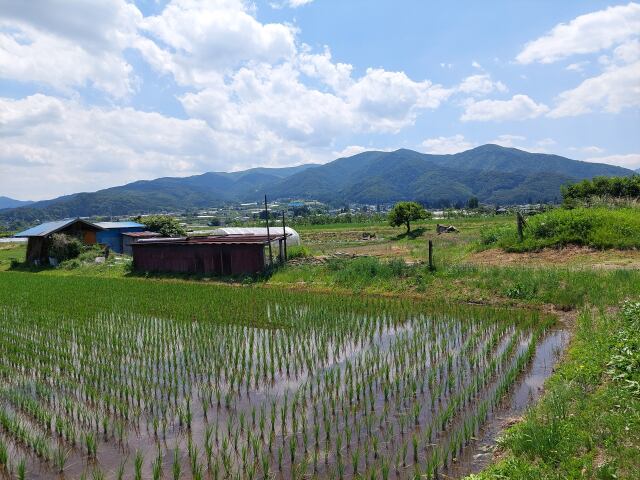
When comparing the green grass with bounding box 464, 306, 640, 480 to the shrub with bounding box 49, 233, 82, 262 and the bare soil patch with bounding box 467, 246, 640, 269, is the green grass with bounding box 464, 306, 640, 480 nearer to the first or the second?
the bare soil patch with bounding box 467, 246, 640, 269

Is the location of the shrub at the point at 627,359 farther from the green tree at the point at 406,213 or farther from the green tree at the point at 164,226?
the green tree at the point at 164,226

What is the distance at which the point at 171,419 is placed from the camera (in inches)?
281

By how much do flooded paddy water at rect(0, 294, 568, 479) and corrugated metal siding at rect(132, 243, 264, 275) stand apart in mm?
9460

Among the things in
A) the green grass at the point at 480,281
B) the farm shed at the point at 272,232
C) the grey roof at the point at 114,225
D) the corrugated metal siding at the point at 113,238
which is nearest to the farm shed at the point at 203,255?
the green grass at the point at 480,281

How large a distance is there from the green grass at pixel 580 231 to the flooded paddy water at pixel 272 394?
854cm

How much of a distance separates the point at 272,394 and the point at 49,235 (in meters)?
30.7

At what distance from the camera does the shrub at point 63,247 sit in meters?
31.9

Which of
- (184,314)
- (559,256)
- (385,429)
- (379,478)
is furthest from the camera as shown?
(559,256)

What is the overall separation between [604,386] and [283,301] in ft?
36.0

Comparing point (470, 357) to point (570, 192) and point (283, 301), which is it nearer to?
point (283, 301)

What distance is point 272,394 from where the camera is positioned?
8008 millimetres

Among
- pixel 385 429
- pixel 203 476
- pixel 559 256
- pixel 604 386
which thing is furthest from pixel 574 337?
pixel 559 256

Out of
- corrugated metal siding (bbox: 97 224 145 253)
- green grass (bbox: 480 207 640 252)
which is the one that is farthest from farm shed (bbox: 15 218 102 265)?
green grass (bbox: 480 207 640 252)

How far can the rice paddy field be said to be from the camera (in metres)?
5.88
